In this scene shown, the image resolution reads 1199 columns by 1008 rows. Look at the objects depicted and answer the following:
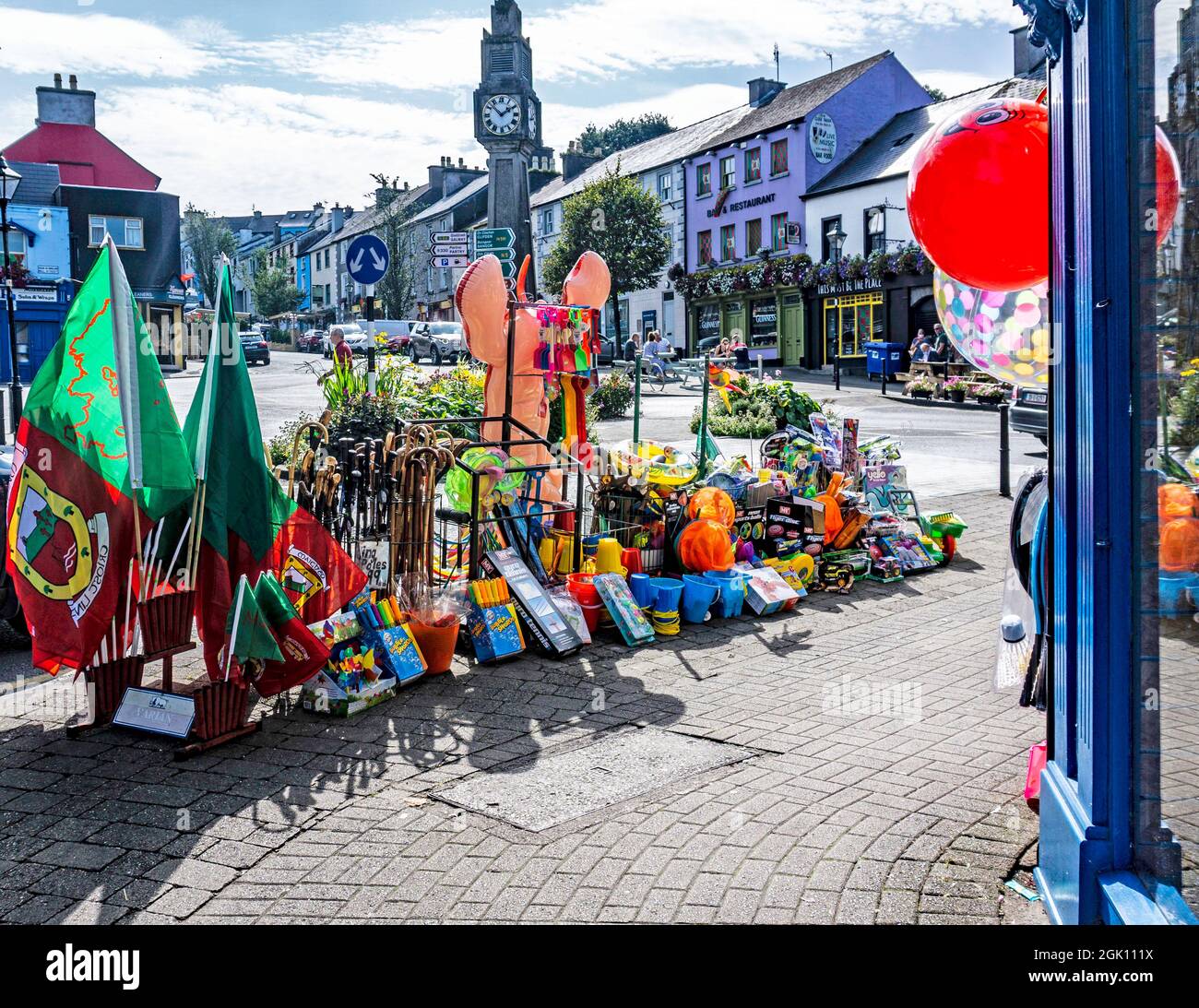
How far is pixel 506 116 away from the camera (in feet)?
61.3

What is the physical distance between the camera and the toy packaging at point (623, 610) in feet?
23.7

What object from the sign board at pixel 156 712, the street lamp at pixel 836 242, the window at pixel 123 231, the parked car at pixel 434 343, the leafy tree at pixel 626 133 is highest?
the leafy tree at pixel 626 133

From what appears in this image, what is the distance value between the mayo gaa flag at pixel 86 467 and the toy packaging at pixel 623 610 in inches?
116

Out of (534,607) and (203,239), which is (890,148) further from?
(203,239)

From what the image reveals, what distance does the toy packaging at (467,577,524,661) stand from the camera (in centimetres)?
672

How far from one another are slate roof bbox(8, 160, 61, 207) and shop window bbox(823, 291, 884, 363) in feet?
86.3

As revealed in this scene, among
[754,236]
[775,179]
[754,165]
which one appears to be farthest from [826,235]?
[754,165]

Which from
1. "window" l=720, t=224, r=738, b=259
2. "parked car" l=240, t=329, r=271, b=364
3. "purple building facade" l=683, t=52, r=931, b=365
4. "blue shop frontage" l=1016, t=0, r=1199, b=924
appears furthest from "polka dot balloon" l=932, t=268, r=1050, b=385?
"window" l=720, t=224, r=738, b=259

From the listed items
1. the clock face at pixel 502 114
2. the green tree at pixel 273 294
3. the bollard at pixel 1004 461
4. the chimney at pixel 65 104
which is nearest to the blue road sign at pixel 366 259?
the bollard at pixel 1004 461

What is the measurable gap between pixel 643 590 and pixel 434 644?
1.76 meters

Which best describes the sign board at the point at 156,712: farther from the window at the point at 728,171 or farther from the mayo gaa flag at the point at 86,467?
the window at the point at 728,171

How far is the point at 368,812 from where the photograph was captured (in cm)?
460

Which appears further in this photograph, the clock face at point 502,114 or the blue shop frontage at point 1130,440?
the clock face at point 502,114

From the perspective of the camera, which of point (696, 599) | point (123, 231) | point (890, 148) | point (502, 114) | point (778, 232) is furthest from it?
point (778, 232)
